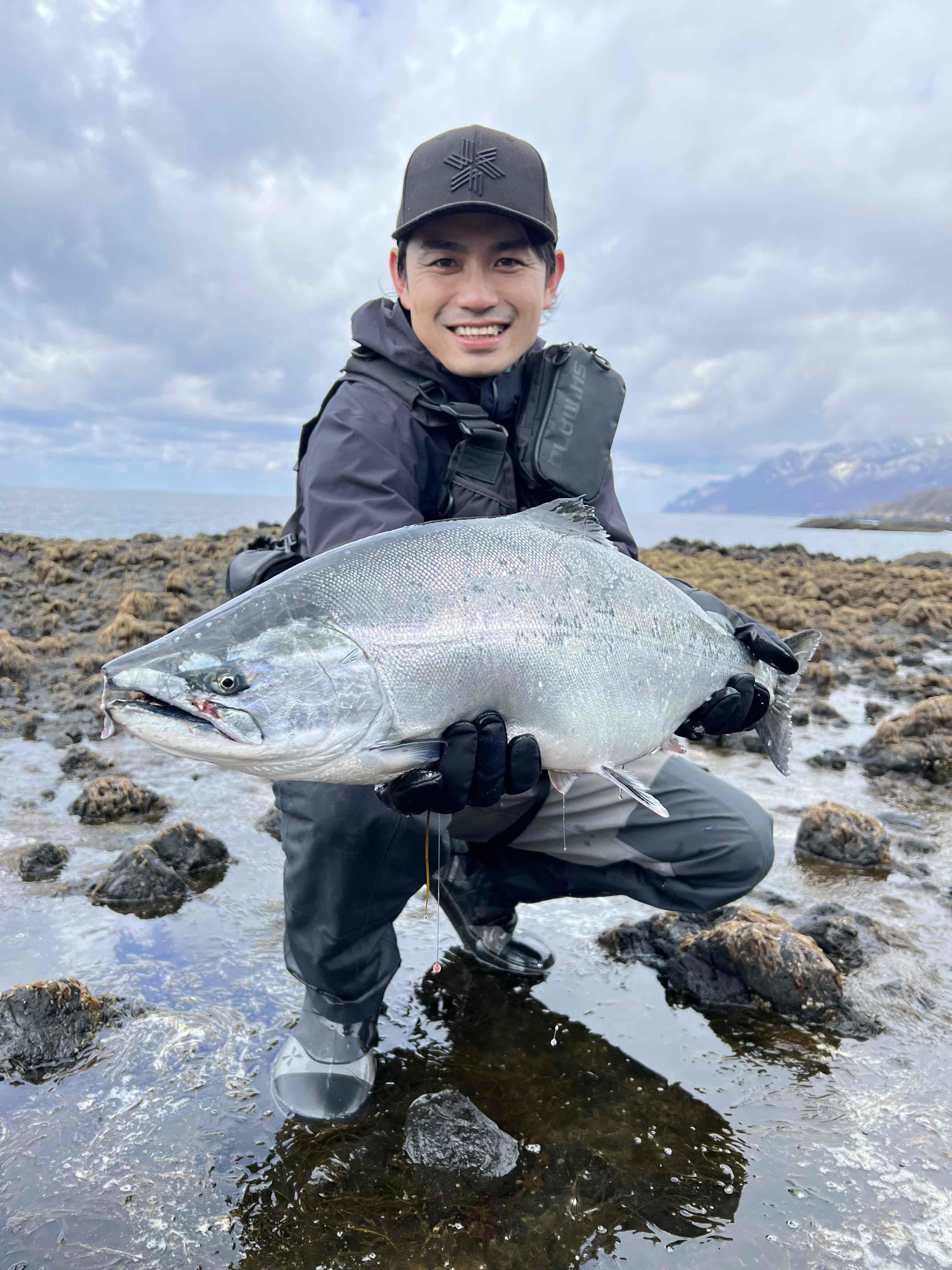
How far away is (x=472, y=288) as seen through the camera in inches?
140

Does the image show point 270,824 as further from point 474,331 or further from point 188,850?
point 474,331

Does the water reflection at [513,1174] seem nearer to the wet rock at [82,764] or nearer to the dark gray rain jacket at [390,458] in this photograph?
the dark gray rain jacket at [390,458]

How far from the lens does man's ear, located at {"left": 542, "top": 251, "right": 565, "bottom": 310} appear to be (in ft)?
13.1

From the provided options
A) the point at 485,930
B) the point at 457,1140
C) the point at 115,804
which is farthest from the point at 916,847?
the point at 115,804

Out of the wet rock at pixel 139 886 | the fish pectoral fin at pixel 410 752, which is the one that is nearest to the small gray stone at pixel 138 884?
the wet rock at pixel 139 886

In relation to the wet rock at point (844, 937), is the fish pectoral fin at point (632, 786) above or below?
above

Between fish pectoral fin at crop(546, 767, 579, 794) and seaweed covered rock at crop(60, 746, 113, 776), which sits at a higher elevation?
fish pectoral fin at crop(546, 767, 579, 794)

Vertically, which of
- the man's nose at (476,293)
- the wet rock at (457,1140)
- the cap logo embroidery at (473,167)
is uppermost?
the cap logo embroidery at (473,167)

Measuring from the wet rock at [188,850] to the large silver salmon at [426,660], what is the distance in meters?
2.50

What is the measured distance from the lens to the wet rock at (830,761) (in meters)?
7.01

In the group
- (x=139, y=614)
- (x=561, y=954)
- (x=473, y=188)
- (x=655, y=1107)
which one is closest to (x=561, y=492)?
(x=473, y=188)

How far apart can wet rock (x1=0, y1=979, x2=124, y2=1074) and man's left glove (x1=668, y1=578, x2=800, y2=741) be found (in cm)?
252

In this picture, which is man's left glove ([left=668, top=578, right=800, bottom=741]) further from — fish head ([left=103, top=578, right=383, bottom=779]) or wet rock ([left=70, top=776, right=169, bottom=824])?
wet rock ([left=70, top=776, right=169, bottom=824])

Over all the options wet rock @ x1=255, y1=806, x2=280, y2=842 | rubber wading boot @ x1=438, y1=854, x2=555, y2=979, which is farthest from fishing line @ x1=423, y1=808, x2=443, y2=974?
wet rock @ x1=255, y1=806, x2=280, y2=842
